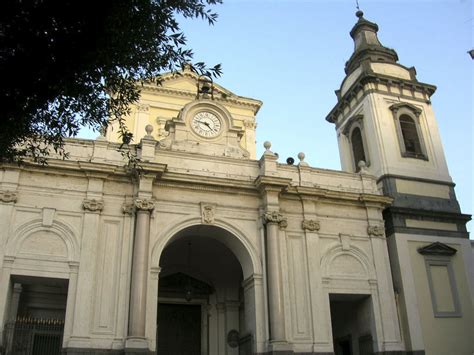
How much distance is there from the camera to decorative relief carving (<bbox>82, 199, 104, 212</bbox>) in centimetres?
1603

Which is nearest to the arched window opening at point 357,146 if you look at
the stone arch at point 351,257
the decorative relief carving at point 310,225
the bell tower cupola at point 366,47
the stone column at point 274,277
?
the bell tower cupola at point 366,47

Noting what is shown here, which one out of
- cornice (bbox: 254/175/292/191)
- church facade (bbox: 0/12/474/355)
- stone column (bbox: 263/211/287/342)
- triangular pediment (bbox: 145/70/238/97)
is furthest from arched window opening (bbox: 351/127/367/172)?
stone column (bbox: 263/211/287/342)

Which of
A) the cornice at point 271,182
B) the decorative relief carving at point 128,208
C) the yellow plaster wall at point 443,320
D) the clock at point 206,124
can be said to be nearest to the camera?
the decorative relief carving at point 128,208

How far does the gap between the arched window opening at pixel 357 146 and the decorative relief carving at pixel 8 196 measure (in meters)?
13.7

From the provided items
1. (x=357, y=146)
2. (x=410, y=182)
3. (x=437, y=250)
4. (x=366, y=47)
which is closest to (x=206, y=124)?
(x=357, y=146)

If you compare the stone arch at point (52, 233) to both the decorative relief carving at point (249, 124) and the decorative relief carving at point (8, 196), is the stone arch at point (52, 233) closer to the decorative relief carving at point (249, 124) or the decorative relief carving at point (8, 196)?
the decorative relief carving at point (8, 196)

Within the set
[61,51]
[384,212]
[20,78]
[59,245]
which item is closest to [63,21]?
[61,51]

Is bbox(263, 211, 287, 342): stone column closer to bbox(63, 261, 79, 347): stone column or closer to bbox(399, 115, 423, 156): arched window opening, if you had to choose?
bbox(63, 261, 79, 347): stone column

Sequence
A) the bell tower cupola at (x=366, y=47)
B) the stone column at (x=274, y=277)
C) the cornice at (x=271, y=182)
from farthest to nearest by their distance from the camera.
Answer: the bell tower cupola at (x=366, y=47) < the cornice at (x=271, y=182) < the stone column at (x=274, y=277)

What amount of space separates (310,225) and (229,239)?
9.34ft

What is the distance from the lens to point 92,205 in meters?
16.1

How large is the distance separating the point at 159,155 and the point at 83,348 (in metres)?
6.58

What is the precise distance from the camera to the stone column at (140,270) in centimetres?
1467

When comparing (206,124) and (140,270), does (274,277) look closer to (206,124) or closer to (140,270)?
(140,270)
